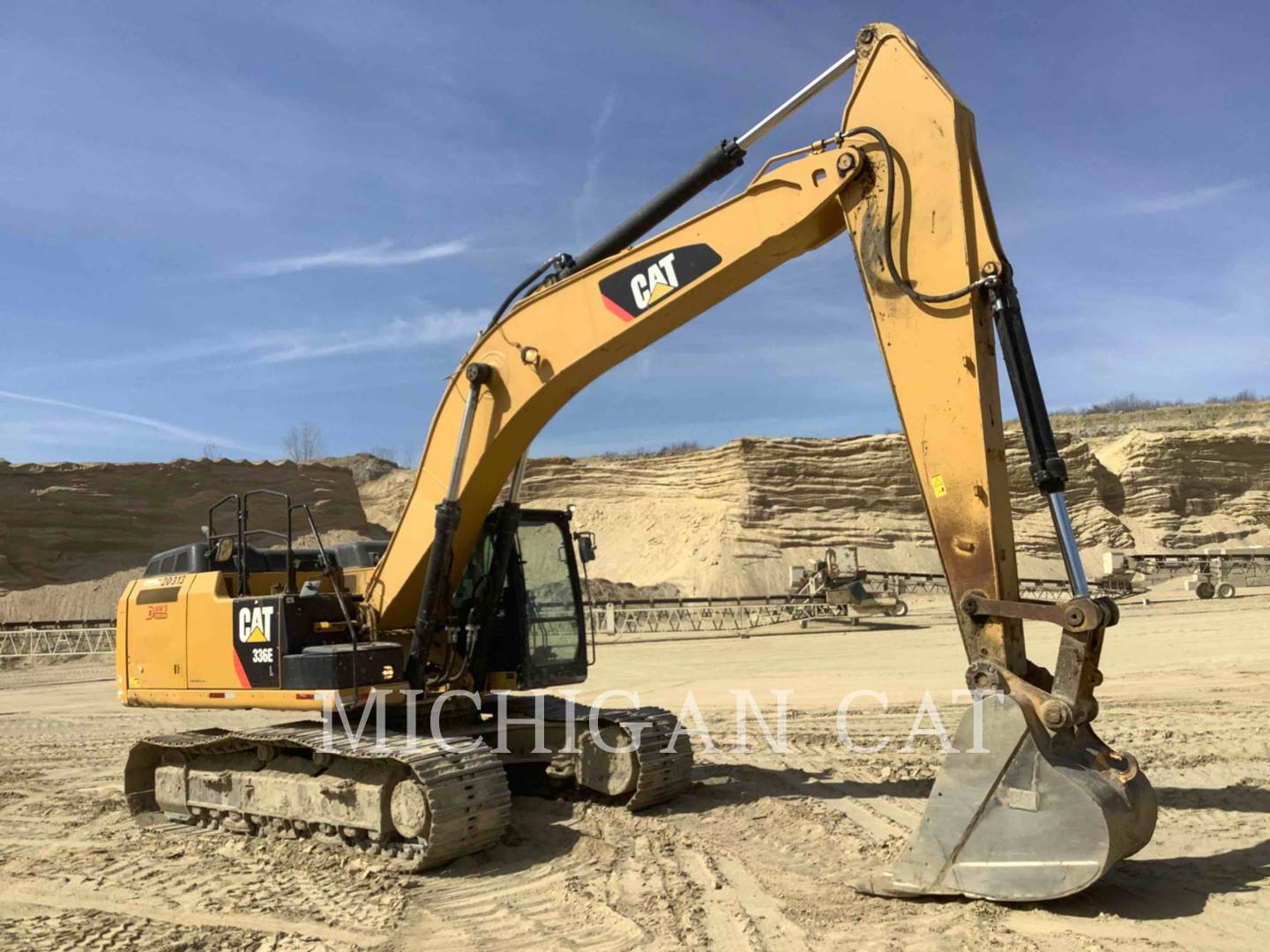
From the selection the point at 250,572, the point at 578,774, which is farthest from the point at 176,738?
the point at 578,774

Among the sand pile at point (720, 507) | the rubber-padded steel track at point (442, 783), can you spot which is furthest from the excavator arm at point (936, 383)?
the sand pile at point (720, 507)

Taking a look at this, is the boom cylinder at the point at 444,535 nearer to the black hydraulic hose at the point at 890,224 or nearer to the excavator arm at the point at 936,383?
the excavator arm at the point at 936,383

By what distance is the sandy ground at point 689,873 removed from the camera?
4.77 m

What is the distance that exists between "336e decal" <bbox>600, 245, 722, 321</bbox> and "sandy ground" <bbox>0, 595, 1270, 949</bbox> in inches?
131

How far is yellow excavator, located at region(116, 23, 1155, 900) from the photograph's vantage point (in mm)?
4719

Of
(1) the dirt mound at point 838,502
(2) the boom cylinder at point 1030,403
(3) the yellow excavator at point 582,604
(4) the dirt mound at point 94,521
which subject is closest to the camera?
(3) the yellow excavator at point 582,604

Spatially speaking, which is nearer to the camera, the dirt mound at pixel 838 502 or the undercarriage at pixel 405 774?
the undercarriage at pixel 405 774

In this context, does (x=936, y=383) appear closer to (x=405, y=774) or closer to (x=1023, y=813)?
(x=1023, y=813)

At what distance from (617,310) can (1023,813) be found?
3.60 meters

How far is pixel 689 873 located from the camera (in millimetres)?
5883

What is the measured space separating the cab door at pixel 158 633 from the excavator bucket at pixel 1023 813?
5.41 metres

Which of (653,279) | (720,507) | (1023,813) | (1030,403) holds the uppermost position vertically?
(720,507)

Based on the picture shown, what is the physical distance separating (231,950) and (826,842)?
337cm

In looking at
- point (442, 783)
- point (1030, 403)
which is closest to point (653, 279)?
point (1030, 403)
